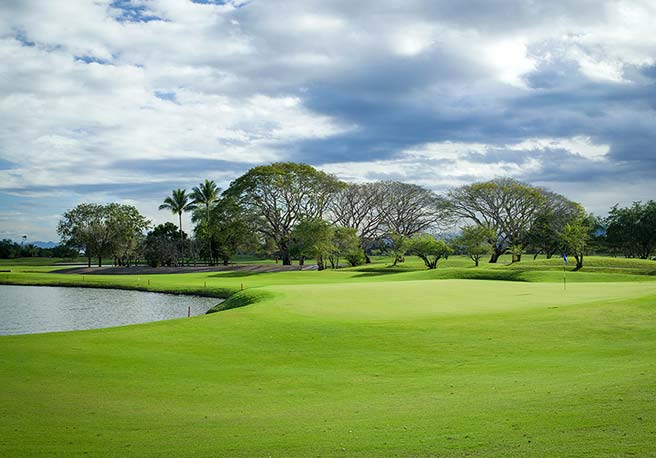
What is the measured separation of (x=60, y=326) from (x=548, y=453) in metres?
32.2

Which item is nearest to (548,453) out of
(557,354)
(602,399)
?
(602,399)

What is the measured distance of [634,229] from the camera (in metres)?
90.2

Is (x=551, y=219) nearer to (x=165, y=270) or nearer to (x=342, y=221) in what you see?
(x=342, y=221)

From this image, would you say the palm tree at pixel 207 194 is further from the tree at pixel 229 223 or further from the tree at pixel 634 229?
the tree at pixel 634 229

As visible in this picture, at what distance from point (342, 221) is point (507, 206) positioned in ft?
96.3

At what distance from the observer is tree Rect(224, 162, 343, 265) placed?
88000 mm

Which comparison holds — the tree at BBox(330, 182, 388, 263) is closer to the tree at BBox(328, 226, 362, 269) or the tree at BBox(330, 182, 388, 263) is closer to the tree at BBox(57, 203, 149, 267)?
the tree at BBox(328, 226, 362, 269)

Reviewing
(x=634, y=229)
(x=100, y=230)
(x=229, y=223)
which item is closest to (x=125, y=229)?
(x=100, y=230)

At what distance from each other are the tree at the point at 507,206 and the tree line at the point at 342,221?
173 mm

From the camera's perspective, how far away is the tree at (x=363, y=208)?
99688 millimetres

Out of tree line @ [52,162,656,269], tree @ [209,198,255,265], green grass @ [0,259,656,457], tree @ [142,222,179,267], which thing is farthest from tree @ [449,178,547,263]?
green grass @ [0,259,656,457]

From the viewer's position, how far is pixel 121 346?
1867 cm

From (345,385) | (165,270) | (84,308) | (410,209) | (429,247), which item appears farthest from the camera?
(410,209)

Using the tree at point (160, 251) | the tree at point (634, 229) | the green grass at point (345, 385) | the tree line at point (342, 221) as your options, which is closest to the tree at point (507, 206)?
the tree line at point (342, 221)
